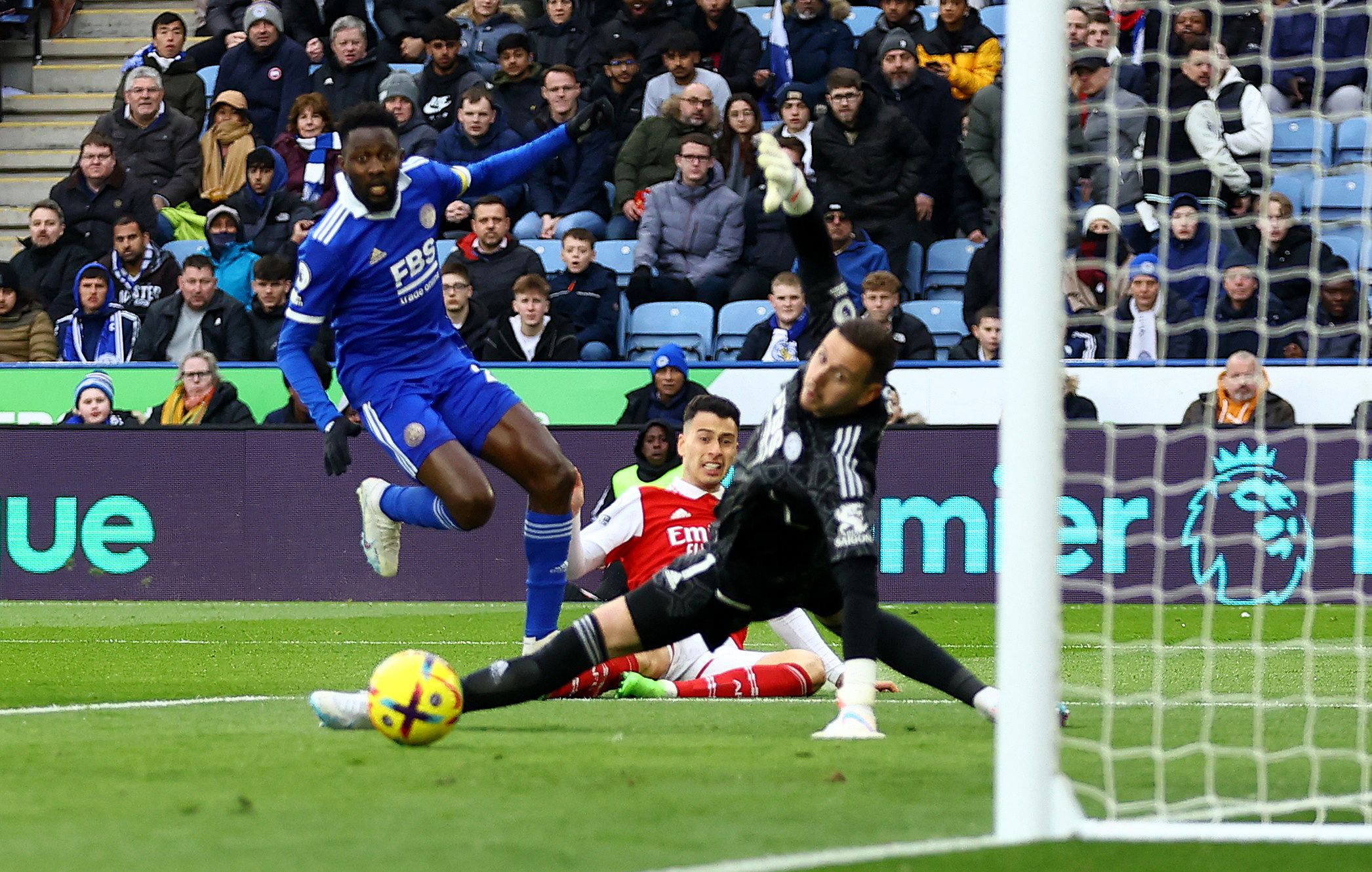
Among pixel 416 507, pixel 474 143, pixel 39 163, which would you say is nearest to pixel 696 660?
pixel 416 507

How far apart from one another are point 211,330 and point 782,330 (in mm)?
4371

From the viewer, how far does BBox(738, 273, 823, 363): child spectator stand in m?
13.1

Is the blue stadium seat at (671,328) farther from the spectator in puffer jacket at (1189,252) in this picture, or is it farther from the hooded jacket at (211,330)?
the spectator in puffer jacket at (1189,252)

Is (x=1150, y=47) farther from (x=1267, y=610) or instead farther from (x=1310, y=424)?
(x=1267, y=610)

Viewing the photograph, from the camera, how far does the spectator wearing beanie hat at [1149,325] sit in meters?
11.3

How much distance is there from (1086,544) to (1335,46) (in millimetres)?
4334

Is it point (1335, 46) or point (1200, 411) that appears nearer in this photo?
point (1200, 411)

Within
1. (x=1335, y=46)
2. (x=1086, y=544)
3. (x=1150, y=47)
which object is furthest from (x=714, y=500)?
(x=1335, y=46)

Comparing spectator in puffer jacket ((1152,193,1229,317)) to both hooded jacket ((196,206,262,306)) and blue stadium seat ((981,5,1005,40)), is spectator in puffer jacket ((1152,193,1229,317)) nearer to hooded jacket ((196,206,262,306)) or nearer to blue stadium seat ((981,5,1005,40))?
blue stadium seat ((981,5,1005,40))

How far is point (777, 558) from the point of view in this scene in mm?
5355

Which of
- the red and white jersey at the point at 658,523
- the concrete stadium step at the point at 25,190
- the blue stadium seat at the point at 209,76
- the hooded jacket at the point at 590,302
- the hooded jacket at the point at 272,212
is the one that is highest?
the blue stadium seat at the point at 209,76

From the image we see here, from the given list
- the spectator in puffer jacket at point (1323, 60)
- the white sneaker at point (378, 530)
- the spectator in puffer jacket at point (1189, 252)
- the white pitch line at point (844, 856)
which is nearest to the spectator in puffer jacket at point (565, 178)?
the spectator in puffer jacket at point (1189, 252)

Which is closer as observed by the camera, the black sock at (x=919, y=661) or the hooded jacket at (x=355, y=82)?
the black sock at (x=919, y=661)

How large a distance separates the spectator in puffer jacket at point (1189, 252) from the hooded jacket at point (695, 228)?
3.58 meters
